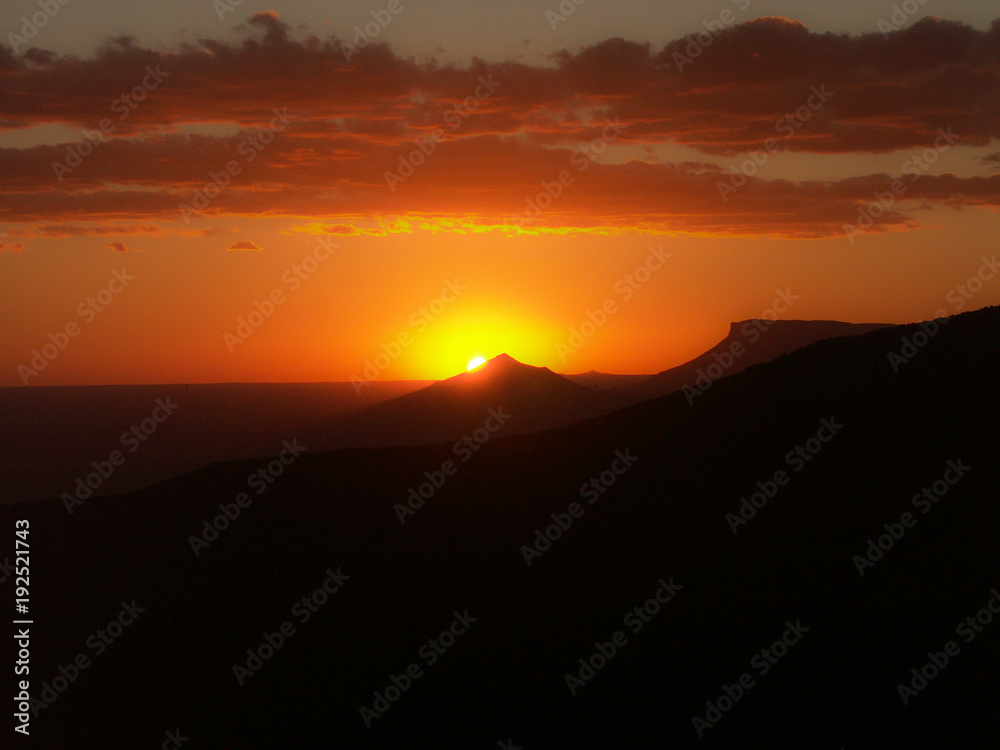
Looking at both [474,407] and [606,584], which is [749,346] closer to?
[474,407]

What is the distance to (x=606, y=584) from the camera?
27.4m

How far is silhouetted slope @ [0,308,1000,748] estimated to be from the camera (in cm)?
2231

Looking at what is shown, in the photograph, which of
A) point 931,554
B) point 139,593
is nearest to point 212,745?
point 139,593

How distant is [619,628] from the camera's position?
2539 cm

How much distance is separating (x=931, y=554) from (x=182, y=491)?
30.9 meters

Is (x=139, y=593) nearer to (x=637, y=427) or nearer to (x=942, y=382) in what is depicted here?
(x=637, y=427)

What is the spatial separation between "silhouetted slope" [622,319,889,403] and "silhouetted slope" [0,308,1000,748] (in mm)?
111168

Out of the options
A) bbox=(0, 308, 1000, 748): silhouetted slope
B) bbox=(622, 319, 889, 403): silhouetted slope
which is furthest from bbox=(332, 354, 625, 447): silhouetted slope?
bbox=(0, 308, 1000, 748): silhouetted slope

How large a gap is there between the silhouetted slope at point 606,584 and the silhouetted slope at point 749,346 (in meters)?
111

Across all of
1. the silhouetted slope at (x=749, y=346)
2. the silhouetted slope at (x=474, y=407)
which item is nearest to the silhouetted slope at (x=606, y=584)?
the silhouetted slope at (x=474, y=407)

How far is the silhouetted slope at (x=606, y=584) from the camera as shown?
22.3 meters

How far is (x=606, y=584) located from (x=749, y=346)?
13587 centimetres

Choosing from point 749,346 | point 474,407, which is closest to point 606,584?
point 474,407

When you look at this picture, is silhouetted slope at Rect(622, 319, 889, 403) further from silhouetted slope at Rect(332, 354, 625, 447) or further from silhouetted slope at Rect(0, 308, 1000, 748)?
silhouetted slope at Rect(0, 308, 1000, 748)
